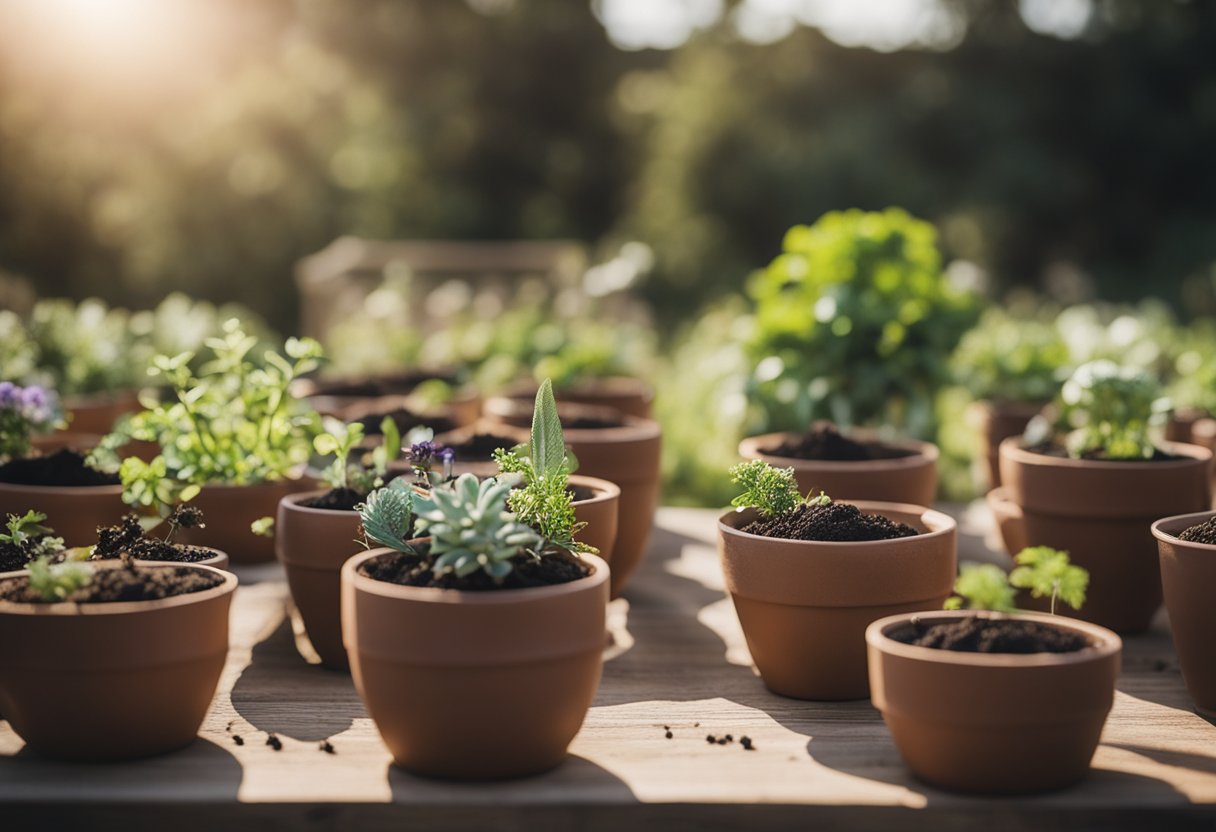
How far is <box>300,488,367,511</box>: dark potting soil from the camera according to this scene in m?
2.80

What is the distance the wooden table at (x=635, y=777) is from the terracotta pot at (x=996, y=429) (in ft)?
5.06

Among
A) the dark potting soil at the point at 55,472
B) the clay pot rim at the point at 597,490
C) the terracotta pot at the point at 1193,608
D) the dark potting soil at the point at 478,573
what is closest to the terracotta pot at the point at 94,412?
the dark potting soil at the point at 55,472

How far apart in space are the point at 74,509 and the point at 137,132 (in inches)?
529

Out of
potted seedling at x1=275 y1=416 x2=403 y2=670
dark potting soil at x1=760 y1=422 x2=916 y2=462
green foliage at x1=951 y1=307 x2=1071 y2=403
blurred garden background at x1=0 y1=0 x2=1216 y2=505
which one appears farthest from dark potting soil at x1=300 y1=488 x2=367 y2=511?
blurred garden background at x1=0 y1=0 x2=1216 y2=505

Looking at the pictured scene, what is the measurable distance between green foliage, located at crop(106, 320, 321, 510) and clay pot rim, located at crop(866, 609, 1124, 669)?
1603mm

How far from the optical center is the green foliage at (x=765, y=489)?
266 centimetres

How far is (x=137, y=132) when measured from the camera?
49.9 ft

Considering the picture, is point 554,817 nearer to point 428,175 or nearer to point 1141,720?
point 1141,720

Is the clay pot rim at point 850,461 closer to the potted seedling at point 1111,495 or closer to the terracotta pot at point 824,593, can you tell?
the potted seedling at point 1111,495

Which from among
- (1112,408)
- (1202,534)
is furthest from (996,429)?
(1202,534)

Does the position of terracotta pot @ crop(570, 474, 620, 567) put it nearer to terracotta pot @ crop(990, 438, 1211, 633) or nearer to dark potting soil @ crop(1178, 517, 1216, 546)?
terracotta pot @ crop(990, 438, 1211, 633)

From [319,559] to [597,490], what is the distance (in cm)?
68

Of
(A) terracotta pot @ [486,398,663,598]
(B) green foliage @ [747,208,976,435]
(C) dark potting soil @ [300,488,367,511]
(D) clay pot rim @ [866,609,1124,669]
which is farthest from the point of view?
(B) green foliage @ [747,208,976,435]

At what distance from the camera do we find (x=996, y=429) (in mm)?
4355
